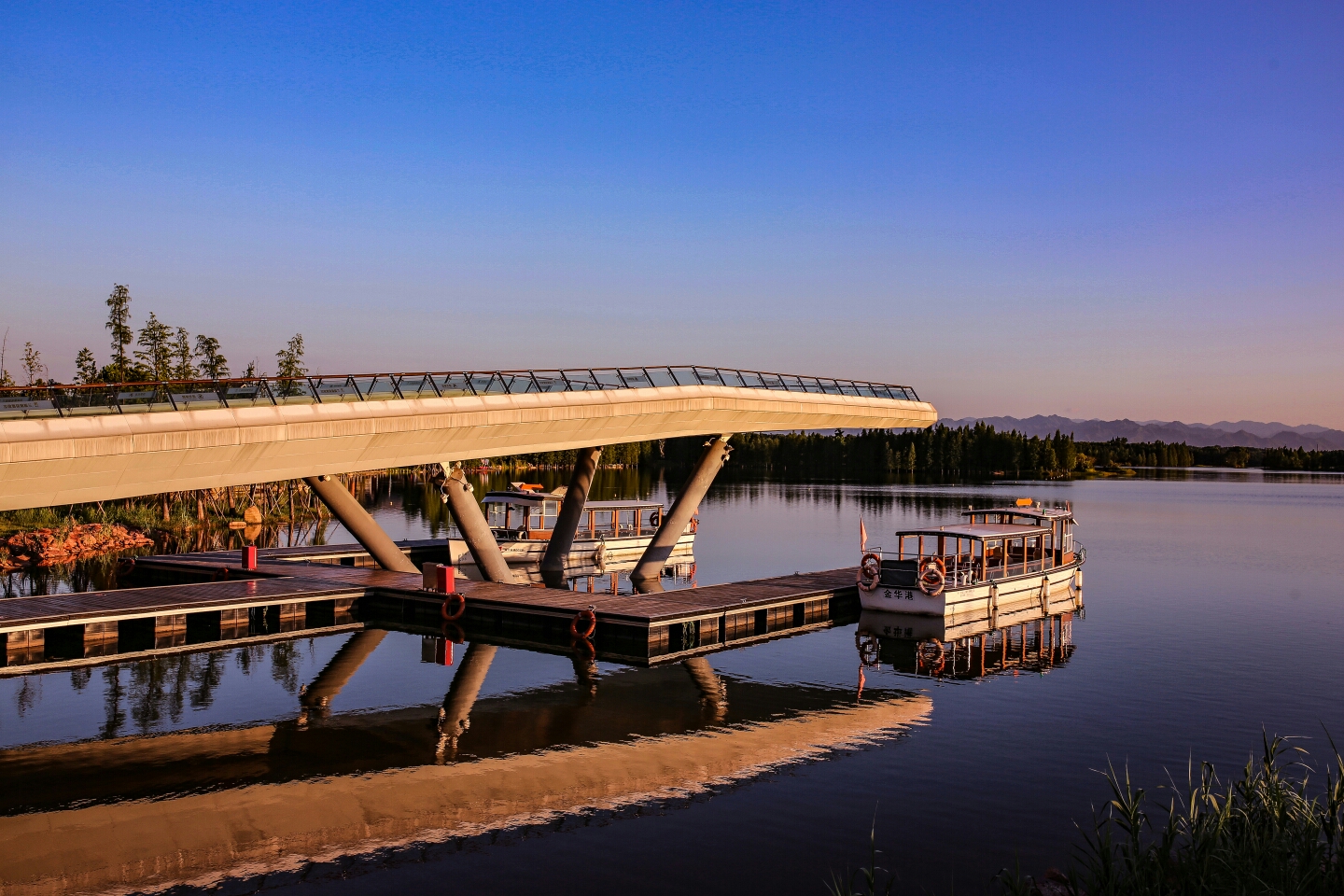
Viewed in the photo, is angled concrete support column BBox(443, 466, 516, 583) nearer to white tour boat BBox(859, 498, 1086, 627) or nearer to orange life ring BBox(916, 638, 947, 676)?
white tour boat BBox(859, 498, 1086, 627)

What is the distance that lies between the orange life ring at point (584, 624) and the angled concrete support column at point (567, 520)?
41.8ft

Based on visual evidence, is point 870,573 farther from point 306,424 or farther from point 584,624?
point 306,424

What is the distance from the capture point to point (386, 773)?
19047 millimetres

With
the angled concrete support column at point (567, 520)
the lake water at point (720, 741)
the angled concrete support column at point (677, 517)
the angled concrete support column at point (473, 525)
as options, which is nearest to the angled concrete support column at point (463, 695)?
the lake water at point (720, 741)

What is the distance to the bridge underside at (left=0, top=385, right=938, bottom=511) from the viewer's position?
82.7 feet

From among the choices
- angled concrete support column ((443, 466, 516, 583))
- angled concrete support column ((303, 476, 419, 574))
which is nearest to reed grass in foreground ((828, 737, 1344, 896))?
angled concrete support column ((443, 466, 516, 583))

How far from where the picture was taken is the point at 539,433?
3675 cm

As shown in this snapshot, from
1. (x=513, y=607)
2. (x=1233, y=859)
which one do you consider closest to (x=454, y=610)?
(x=513, y=607)

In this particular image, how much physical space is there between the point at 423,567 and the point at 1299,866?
28496 mm

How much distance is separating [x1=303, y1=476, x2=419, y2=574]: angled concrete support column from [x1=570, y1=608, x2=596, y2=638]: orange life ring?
33.3 feet

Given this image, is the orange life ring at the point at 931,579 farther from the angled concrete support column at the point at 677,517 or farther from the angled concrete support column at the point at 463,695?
the angled concrete support column at the point at 463,695

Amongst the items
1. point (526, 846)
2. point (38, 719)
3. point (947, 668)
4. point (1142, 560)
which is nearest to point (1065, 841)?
point (526, 846)

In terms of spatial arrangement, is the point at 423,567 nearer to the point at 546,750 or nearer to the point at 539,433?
the point at 539,433

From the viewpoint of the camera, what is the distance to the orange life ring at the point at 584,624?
3009cm
